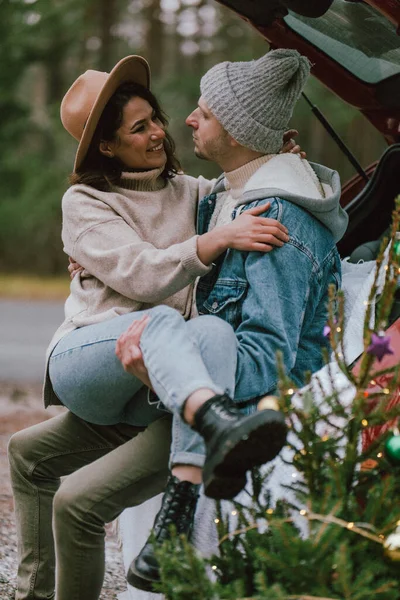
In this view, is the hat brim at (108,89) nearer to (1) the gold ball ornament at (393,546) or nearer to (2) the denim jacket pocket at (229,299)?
(2) the denim jacket pocket at (229,299)

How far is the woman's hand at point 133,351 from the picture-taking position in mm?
2566

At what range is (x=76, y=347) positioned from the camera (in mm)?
2916

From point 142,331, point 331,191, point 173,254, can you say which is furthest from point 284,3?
point 142,331

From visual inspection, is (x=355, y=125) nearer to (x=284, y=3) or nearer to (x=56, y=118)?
(x=56, y=118)

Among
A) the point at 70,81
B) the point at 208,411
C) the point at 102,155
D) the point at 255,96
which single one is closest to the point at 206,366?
the point at 208,411

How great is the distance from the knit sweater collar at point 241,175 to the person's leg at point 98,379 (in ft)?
2.17

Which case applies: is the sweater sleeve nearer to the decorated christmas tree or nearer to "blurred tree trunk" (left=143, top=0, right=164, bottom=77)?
the decorated christmas tree

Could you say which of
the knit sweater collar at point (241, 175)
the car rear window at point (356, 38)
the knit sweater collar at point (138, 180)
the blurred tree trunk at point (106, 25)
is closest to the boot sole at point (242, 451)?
the knit sweater collar at point (241, 175)

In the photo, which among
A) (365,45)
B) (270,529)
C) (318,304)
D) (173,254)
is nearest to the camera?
(270,529)

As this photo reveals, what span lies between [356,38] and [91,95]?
1.18 meters

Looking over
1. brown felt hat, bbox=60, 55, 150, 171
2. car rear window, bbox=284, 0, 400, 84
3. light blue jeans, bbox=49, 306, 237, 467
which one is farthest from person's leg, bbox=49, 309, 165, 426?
car rear window, bbox=284, 0, 400, 84

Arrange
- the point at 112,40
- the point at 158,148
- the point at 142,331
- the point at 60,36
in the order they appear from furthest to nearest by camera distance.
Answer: the point at 112,40 → the point at 60,36 → the point at 158,148 → the point at 142,331

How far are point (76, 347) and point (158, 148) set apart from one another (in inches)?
33.5

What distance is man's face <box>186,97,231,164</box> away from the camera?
10.3ft
